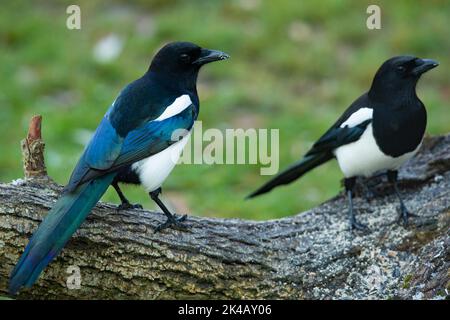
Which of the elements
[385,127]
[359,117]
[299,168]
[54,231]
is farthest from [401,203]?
[54,231]

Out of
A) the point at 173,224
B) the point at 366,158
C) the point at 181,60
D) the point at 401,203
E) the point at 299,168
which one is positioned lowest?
the point at 173,224

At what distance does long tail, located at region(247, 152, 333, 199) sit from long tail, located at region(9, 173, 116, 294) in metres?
1.36

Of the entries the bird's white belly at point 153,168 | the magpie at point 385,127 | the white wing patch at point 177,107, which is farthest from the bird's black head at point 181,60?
the magpie at point 385,127

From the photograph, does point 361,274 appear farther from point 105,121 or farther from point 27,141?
point 27,141

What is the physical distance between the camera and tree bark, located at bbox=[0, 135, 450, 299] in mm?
3102

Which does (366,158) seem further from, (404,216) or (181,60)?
(181,60)

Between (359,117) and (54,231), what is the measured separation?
1.56 metres

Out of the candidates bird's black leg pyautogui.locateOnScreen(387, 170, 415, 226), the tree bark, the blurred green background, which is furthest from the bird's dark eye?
the blurred green background

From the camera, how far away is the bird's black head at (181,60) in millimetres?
3510

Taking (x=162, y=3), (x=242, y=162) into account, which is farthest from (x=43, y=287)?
(x=162, y=3)

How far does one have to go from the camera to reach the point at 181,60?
3527 millimetres

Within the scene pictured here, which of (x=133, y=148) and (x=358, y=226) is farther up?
(x=133, y=148)

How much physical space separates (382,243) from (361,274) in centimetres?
21
